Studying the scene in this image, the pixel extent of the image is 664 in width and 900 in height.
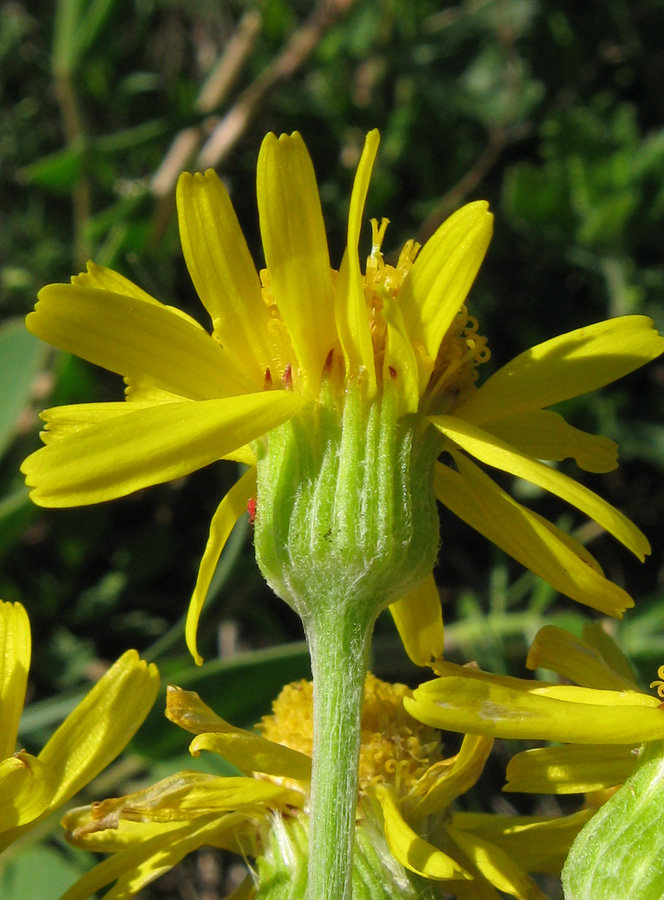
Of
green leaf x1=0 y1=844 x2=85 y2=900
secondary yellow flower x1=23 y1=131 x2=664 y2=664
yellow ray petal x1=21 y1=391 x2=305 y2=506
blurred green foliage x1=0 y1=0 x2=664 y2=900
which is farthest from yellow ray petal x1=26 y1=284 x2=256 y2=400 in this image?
blurred green foliage x1=0 y1=0 x2=664 y2=900

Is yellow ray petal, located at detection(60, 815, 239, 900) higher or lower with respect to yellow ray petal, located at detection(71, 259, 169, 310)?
lower

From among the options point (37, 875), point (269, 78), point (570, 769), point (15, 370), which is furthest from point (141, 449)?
point (269, 78)

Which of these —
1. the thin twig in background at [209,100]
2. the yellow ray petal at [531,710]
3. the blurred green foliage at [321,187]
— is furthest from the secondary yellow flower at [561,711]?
the thin twig in background at [209,100]

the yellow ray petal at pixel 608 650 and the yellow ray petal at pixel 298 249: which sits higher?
the yellow ray petal at pixel 298 249

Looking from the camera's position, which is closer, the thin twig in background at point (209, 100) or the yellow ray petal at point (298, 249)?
the yellow ray petal at point (298, 249)

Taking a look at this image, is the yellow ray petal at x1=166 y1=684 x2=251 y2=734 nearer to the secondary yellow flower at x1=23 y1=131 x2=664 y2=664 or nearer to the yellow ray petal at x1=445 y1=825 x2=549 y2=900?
the secondary yellow flower at x1=23 y1=131 x2=664 y2=664

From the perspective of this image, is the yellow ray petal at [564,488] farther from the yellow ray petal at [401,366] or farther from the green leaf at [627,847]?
the green leaf at [627,847]

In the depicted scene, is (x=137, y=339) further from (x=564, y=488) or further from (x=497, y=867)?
(x=497, y=867)
